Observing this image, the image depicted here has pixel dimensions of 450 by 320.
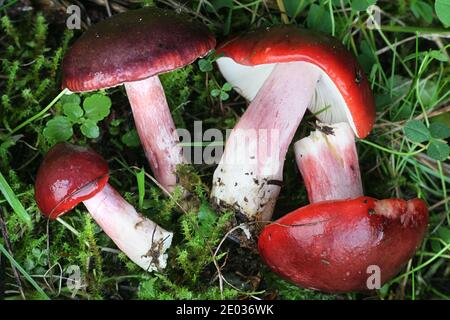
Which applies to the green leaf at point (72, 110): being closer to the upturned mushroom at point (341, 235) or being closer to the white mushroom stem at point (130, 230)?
the white mushroom stem at point (130, 230)

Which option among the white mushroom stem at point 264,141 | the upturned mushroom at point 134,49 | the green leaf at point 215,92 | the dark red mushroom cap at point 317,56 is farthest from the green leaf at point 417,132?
the upturned mushroom at point 134,49

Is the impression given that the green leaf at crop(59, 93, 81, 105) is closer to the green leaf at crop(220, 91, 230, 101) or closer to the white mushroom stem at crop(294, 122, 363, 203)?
the green leaf at crop(220, 91, 230, 101)

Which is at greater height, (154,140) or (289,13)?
(289,13)

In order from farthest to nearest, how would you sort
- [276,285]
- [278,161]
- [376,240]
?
[276,285] → [278,161] → [376,240]

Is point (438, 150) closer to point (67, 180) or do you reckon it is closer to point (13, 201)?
point (67, 180)

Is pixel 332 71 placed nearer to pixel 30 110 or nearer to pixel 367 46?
pixel 367 46

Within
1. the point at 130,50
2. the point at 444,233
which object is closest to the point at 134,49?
the point at 130,50

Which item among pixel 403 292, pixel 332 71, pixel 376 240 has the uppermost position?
pixel 332 71

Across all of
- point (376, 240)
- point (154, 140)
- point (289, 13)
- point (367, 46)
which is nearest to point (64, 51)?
point (154, 140)
